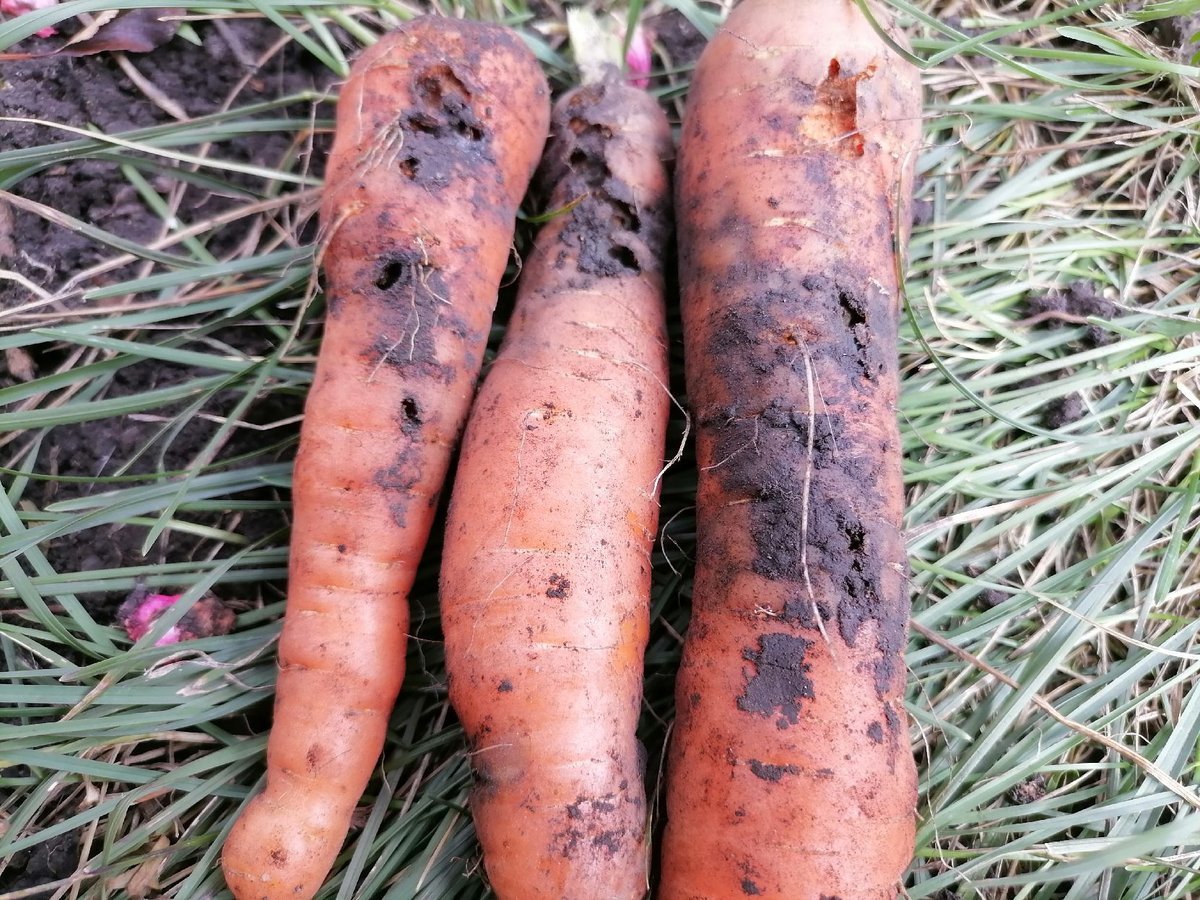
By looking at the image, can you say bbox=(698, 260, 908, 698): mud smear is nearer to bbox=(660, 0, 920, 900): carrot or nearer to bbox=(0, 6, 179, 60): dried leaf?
bbox=(660, 0, 920, 900): carrot

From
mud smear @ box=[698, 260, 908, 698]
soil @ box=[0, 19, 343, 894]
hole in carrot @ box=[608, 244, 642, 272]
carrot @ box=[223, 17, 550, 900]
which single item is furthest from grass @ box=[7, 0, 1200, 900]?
hole in carrot @ box=[608, 244, 642, 272]

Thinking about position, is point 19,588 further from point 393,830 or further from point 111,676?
point 393,830


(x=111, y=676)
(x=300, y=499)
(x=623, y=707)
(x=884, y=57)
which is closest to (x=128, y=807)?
(x=111, y=676)

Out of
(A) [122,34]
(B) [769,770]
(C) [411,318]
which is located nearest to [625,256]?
(C) [411,318]

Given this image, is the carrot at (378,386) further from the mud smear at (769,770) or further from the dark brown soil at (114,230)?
the mud smear at (769,770)

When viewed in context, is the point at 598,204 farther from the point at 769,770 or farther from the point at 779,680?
the point at 769,770

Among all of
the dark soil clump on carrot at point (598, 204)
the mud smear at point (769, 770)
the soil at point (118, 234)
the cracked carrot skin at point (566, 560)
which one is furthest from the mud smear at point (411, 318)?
the mud smear at point (769, 770)
